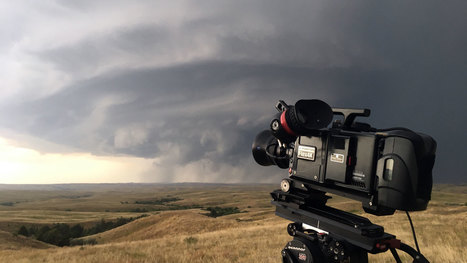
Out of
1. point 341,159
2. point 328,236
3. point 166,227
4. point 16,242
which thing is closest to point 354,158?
point 341,159

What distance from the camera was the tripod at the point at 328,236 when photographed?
3568 millimetres

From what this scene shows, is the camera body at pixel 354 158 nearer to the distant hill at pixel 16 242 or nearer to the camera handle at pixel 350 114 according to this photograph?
the camera handle at pixel 350 114

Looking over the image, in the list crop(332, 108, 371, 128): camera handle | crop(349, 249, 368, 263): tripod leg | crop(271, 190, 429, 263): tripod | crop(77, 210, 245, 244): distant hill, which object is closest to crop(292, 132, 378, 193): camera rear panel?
crop(332, 108, 371, 128): camera handle

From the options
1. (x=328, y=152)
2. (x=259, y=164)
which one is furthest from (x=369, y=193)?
(x=259, y=164)

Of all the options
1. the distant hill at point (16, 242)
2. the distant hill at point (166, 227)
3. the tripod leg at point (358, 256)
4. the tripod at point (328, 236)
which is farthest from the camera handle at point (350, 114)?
the distant hill at point (16, 242)

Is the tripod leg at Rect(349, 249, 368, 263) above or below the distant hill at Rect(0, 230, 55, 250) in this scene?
above

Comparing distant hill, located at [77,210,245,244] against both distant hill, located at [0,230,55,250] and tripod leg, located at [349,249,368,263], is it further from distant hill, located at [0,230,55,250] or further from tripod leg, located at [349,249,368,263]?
tripod leg, located at [349,249,368,263]

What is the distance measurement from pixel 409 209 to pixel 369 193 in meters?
0.41

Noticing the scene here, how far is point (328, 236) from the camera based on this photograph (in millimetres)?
3854

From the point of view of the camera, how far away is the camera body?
3197mm

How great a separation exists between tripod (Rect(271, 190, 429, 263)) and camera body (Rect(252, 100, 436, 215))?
23 centimetres

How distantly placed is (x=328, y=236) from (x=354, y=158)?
3.61ft

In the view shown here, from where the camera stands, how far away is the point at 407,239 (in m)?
11.7

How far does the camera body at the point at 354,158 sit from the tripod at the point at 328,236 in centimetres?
23
